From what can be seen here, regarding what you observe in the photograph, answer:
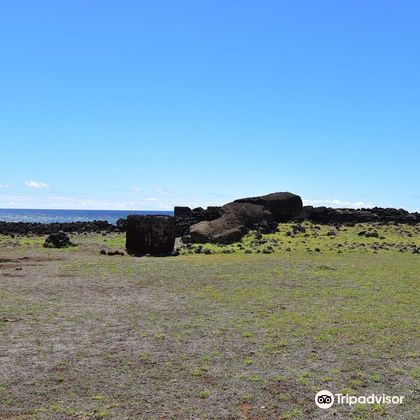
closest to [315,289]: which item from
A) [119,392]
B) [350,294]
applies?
[350,294]

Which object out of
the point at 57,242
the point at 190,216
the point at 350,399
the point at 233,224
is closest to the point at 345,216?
the point at 190,216

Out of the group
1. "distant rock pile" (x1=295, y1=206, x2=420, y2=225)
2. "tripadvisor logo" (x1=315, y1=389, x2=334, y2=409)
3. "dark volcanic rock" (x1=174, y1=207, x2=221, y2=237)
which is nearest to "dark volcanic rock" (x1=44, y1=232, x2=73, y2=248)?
"dark volcanic rock" (x1=174, y1=207, x2=221, y2=237)

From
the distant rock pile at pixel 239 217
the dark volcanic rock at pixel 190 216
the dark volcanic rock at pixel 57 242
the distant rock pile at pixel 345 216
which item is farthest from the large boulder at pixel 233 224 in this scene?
the dark volcanic rock at pixel 57 242

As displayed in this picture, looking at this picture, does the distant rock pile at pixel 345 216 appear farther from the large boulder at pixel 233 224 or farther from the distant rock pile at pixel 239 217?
the large boulder at pixel 233 224

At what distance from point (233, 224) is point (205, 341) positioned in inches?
1024

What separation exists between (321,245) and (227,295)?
17674 millimetres

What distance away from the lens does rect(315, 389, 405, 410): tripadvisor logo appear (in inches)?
302

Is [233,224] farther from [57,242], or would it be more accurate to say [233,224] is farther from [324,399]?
[324,399]

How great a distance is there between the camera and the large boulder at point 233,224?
34.6 meters

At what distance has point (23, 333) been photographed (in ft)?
36.1

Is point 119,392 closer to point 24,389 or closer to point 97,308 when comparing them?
point 24,389

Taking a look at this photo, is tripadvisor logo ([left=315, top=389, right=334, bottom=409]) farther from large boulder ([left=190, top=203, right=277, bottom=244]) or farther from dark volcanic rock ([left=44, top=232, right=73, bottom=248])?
dark volcanic rock ([left=44, top=232, right=73, bottom=248])

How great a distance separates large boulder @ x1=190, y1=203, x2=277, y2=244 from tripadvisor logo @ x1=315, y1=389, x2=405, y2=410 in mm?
26094

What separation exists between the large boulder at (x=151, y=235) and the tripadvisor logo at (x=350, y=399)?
21.6 m
